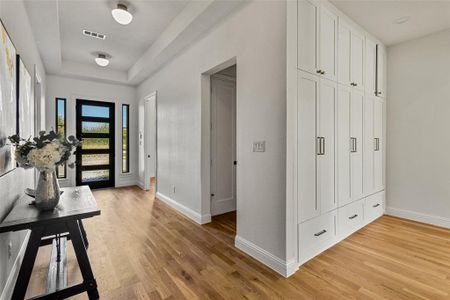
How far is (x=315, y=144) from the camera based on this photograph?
236cm

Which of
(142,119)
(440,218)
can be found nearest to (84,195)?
(142,119)

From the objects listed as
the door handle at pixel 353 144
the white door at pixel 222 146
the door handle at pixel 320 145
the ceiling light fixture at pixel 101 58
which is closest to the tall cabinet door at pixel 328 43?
the door handle at pixel 320 145

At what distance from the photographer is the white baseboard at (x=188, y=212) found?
3.32 metres

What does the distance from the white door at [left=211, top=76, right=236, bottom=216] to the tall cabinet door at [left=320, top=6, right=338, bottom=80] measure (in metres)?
1.65

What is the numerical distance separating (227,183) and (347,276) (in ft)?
7.16

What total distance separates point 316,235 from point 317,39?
2.15m

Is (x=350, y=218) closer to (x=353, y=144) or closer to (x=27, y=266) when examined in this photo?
(x=353, y=144)

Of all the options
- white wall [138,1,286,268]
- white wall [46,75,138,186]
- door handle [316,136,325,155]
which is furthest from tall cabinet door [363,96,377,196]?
white wall [46,75,138,186]

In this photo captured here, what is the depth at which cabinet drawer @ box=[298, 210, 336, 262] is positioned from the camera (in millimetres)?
2197

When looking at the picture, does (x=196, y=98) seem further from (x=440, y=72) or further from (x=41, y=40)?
(x=440, y=72)

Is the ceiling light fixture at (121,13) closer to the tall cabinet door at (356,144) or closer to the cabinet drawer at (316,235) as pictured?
the tall cabinet door at (356,144)

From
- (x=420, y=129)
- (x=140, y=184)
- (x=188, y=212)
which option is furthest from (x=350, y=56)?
(x=140, y=184)

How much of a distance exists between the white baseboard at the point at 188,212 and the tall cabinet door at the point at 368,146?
95.6 inches

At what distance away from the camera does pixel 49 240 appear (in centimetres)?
242
